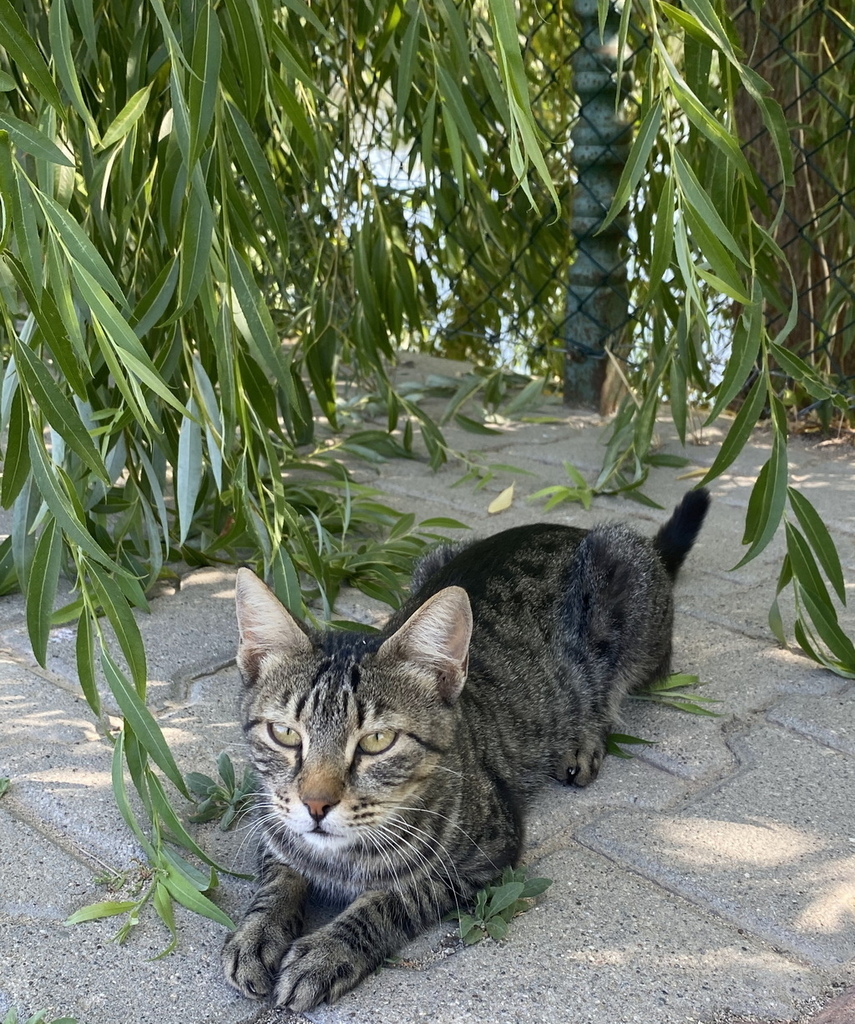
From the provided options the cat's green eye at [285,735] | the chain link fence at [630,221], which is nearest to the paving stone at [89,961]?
the cat's green eye at [285,735]

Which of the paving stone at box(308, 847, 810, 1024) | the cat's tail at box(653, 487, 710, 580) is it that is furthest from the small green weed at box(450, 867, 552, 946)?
the cat's tail at box(653, 487, 710, 580)

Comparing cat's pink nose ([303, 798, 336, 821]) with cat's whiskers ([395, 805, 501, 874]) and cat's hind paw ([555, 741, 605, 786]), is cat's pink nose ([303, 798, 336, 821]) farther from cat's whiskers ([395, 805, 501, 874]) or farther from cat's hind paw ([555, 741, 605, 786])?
cat's hind paw ([555, 741, 605, 786])

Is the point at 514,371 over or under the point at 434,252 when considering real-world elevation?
under

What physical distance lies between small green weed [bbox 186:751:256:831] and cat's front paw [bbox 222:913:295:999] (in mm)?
333

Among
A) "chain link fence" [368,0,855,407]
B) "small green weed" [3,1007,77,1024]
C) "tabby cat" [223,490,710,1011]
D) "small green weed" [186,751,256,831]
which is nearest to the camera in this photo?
"small green weed" [3,1007,77,1024]

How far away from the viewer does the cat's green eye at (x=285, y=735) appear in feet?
7.52

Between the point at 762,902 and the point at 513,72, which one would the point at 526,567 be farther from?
the point at 513,72

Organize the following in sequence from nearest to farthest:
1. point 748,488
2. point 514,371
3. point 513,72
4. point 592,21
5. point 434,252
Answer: point 513,72
point 748,488
point 592,21
point 434,252
point 514,371

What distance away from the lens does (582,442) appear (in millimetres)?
5008

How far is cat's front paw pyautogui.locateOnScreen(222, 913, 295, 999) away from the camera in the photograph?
2041mm

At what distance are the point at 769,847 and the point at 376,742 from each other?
86 centimetres

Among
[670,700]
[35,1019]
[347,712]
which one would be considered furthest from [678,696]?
[35,1019]

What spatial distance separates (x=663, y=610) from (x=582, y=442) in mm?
1987

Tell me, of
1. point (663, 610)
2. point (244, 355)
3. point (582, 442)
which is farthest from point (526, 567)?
point (582, 442)
